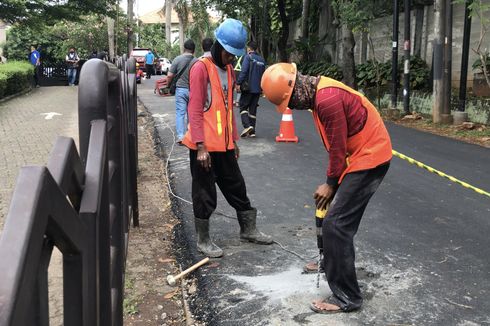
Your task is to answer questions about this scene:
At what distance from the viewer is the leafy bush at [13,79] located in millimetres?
16250

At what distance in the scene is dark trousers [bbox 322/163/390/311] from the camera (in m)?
3.19

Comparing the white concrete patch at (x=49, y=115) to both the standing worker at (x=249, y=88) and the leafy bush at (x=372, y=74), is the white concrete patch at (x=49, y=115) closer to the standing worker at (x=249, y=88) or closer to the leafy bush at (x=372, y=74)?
the standing worker at (x=249, y=88)

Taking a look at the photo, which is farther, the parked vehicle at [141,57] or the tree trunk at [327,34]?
the parked vehicle at [141,57]

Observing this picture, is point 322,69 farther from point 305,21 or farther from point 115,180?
point 115,180

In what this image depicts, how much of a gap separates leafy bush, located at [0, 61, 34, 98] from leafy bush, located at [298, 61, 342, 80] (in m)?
9.52

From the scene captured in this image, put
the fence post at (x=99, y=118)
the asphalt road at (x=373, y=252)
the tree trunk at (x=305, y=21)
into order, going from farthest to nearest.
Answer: the tree trunk at (x=305, y=21) < the asphalt road at (x=373, y=252) < the fence post at (x=99, y=118)

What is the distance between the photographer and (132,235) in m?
4.93

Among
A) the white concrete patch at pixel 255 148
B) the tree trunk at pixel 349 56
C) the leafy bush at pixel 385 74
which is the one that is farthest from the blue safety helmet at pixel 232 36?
the tree trunk at pixel 349 56

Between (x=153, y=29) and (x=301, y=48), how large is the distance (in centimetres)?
4042

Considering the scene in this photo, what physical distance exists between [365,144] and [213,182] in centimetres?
148

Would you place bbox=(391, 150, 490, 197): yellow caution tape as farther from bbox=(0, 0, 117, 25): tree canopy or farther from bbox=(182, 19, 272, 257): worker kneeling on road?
bbox=(0, 0, 117, 25): tree canopy

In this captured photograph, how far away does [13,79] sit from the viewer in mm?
17688

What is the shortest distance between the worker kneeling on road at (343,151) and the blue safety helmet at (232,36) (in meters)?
0.85

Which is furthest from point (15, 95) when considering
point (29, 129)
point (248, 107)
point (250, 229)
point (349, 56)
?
point (250, 229)
